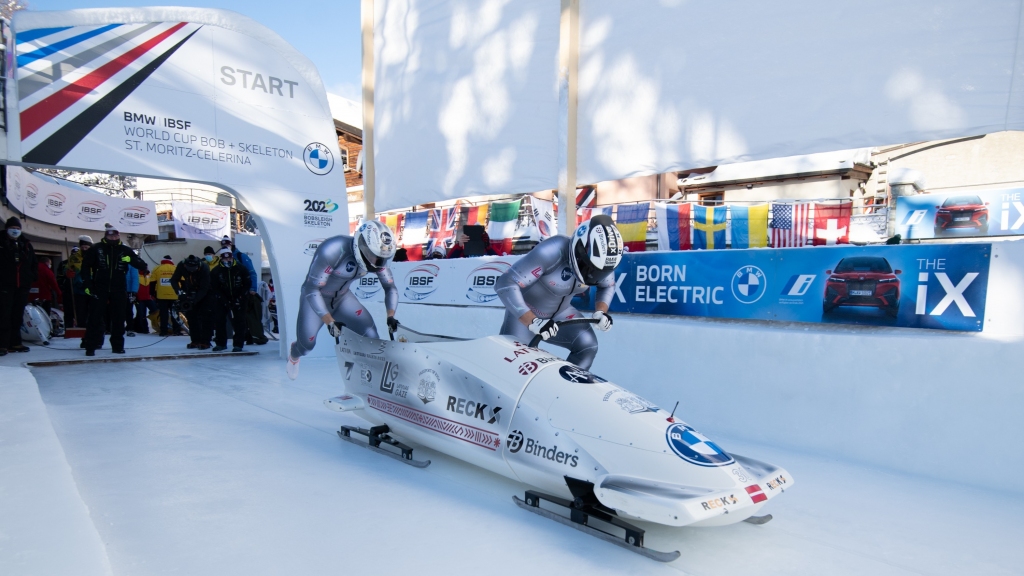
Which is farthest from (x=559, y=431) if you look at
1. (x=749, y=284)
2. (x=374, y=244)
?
(x=749, y=284)

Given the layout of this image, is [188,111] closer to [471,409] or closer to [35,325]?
[35,325]

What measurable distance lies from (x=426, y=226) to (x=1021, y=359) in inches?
442

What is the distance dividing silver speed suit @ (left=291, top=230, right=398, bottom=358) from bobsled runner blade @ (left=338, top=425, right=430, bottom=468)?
Result: 3.18 feet

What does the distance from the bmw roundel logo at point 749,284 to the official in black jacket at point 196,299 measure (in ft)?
21.7

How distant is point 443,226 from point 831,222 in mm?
7222

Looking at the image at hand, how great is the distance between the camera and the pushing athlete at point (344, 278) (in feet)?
14.1

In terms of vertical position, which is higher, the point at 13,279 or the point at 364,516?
the point at 13,279

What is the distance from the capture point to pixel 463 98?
25.5 ft

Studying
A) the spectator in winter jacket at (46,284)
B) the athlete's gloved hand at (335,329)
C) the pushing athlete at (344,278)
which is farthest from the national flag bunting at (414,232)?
the athlete's gloved hand at (335,329)

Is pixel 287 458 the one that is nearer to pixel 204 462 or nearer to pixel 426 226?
pixel 204 462

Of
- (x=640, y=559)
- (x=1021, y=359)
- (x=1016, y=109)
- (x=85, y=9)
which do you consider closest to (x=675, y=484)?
(x=640, y=559)

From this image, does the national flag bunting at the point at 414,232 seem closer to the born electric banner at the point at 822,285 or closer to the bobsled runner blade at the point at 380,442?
the born electric banner at the point at 822,285

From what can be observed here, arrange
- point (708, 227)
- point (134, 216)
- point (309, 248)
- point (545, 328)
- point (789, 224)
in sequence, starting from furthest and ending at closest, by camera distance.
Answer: point (134, 216), point (789, 224), point (708, 227), point (309, 248), point (545, 328)

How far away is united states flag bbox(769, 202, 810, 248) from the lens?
8.80 m
